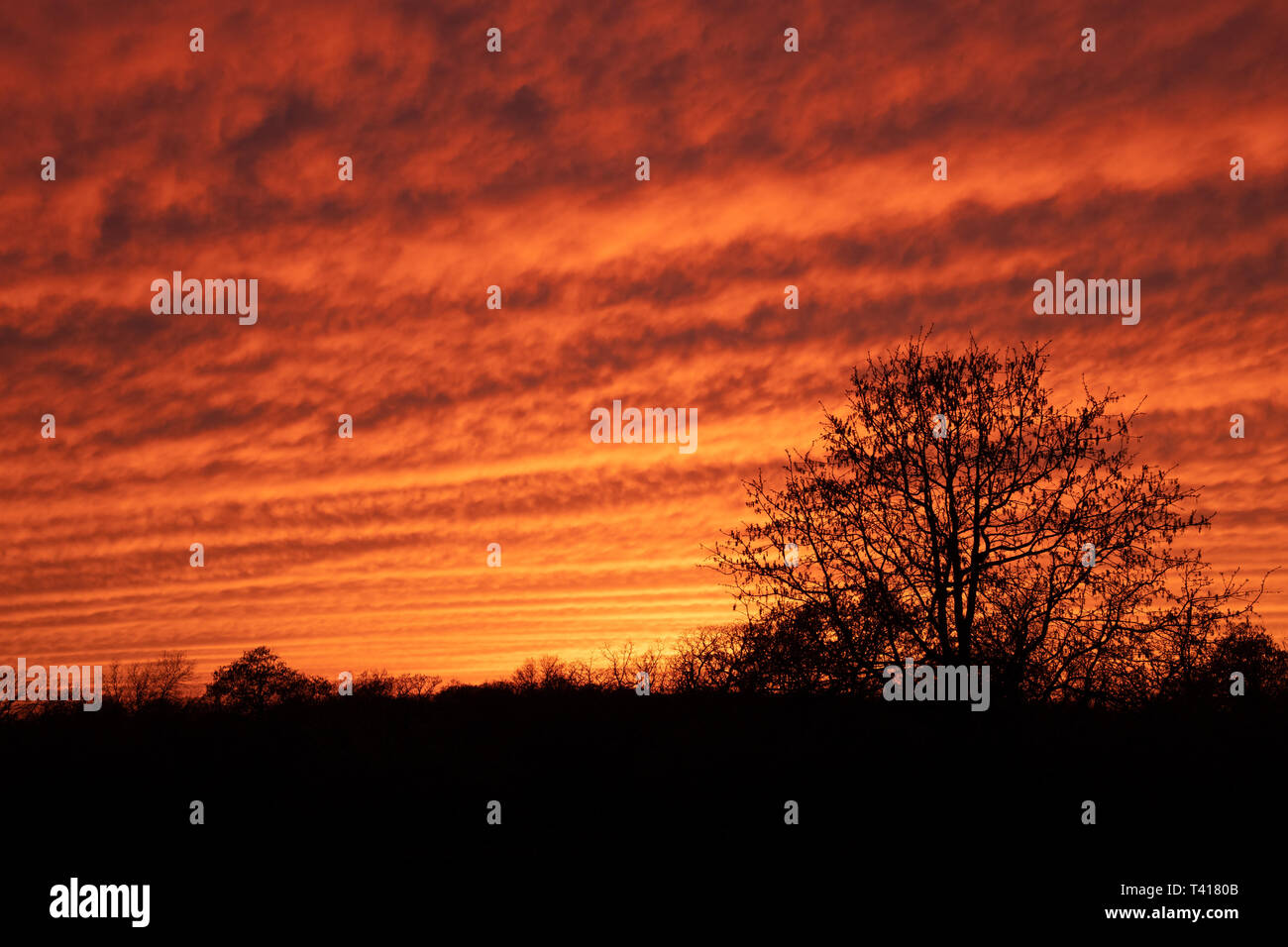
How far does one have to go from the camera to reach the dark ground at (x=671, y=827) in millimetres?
8477

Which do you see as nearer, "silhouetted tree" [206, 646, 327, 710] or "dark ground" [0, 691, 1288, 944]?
"dark ground" [0, 691, 1288, 944]

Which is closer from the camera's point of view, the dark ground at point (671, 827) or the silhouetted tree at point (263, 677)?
the dark ground at point (671, 827)

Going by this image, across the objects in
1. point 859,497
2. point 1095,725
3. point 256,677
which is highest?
point 859,497

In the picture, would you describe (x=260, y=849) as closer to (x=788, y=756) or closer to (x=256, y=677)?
(x=788, y=756)

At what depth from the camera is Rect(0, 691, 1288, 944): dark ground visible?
848 centimetres

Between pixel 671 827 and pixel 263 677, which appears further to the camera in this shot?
pixel 263 677

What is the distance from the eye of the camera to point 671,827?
995 cm

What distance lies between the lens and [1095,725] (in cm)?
1213
